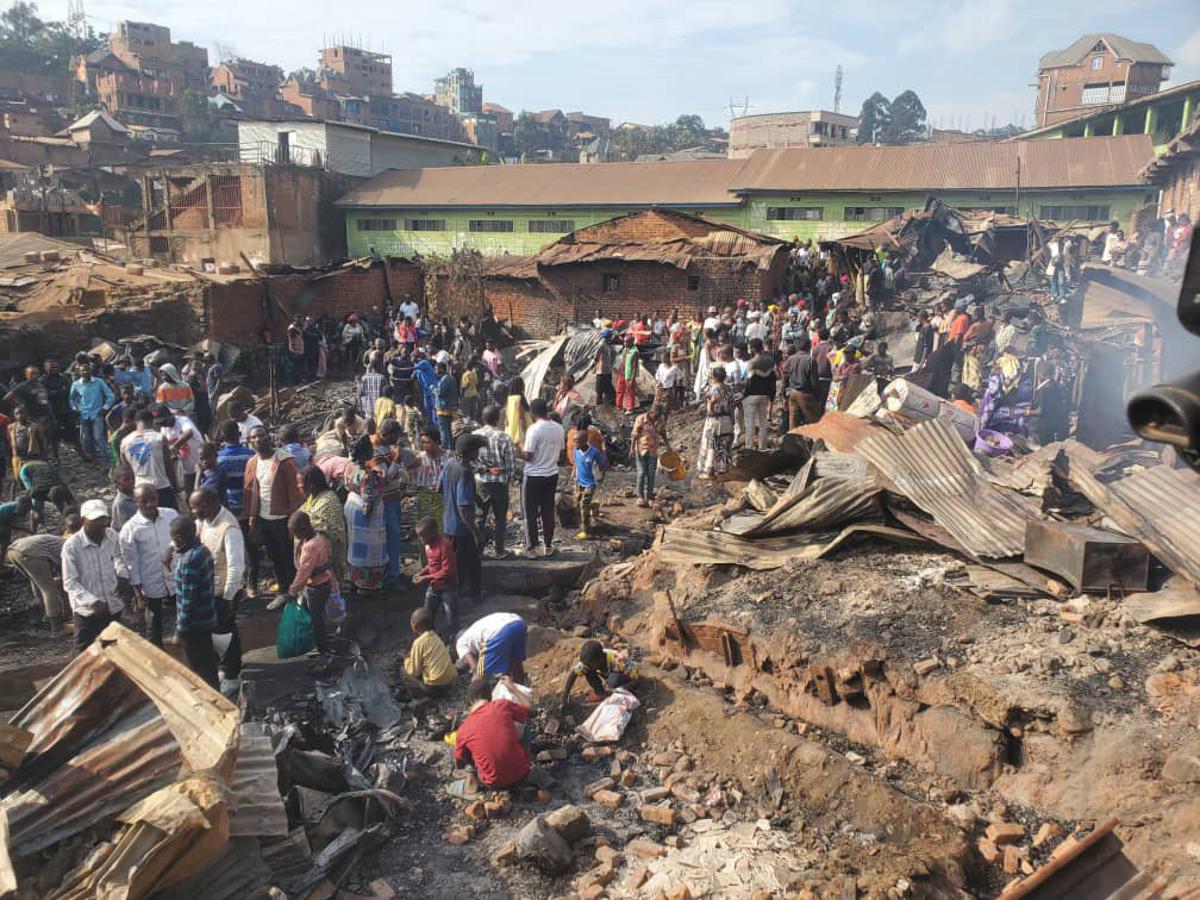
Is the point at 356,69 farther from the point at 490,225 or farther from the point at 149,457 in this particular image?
the point at 149,457

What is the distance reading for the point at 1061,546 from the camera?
6.02 meters

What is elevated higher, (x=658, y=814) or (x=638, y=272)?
(x=638, y=272)

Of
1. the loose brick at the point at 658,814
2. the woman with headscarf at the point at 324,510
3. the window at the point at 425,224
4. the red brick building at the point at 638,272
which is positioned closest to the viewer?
the loose brick at the point at 658,814

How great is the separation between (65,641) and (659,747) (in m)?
5.32

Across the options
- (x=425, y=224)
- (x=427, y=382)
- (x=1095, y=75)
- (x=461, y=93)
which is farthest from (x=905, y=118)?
(x=427, y=382)

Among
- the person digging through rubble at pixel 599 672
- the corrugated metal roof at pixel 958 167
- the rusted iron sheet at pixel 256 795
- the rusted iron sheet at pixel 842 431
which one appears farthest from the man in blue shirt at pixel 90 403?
the corrugated metal roof at pixel 958 167

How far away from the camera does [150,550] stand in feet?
21.0

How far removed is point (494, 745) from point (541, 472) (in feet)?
12.2

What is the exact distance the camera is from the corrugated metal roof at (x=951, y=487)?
659 centimetres

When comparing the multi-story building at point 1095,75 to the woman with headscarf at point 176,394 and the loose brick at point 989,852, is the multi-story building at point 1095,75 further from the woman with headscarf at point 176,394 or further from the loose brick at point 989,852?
the loose brick at point 989,852

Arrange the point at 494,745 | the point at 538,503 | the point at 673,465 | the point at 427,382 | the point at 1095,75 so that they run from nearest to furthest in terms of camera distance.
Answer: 1. the point at 494,745
2. the point at 538,503
3. the point at 673,465
4. the point at 427,382
5. the point at 1095,75

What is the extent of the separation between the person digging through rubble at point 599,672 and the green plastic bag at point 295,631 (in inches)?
85.9

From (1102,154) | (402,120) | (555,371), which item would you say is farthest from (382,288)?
(402,120)

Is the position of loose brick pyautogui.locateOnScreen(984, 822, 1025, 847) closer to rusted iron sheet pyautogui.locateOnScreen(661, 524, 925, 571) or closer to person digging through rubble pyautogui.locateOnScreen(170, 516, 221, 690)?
rusted iron sheet pyautogui.locateOnScreen(661, 524, 925, 571)
